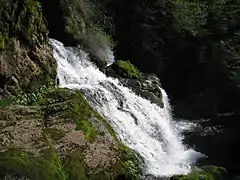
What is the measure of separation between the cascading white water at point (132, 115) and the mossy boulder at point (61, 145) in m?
1.74

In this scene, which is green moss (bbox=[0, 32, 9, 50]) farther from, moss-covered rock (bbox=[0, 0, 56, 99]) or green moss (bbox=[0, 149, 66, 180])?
green moss (bbox=[0, 149, 66, 180])

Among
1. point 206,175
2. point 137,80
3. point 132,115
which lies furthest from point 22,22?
point 206,175

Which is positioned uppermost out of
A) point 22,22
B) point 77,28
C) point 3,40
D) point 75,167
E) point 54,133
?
point 77,28

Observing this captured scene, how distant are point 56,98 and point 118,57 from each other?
9008 mm

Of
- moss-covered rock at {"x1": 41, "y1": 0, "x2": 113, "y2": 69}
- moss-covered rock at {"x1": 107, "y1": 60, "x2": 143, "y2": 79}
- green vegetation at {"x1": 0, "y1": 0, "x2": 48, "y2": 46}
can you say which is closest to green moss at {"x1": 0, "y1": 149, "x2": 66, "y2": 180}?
green vegetation at {"x1": 0, "y1": 0, "x2": 48, "y2": 46}

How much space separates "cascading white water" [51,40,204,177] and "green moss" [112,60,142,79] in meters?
0.93

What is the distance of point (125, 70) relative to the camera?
57.4 feet

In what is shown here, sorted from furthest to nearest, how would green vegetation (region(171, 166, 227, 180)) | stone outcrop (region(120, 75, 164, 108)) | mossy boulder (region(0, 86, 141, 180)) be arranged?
stone outcrop (region(120, 75, 164, 108))
green vegetation (region(171, 166, 227, 180))
mossy boulder (region(0, 86, 141, 180))

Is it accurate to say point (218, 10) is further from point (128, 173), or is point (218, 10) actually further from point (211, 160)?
point (128, 173)

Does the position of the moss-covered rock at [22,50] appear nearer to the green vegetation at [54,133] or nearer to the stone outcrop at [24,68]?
the stone outcrop at [24,68]

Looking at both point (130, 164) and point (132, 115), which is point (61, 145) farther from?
point (132, 115)

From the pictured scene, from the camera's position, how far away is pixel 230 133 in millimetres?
15273

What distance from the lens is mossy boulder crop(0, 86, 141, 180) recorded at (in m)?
7.93

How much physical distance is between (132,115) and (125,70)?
403 centimetres
